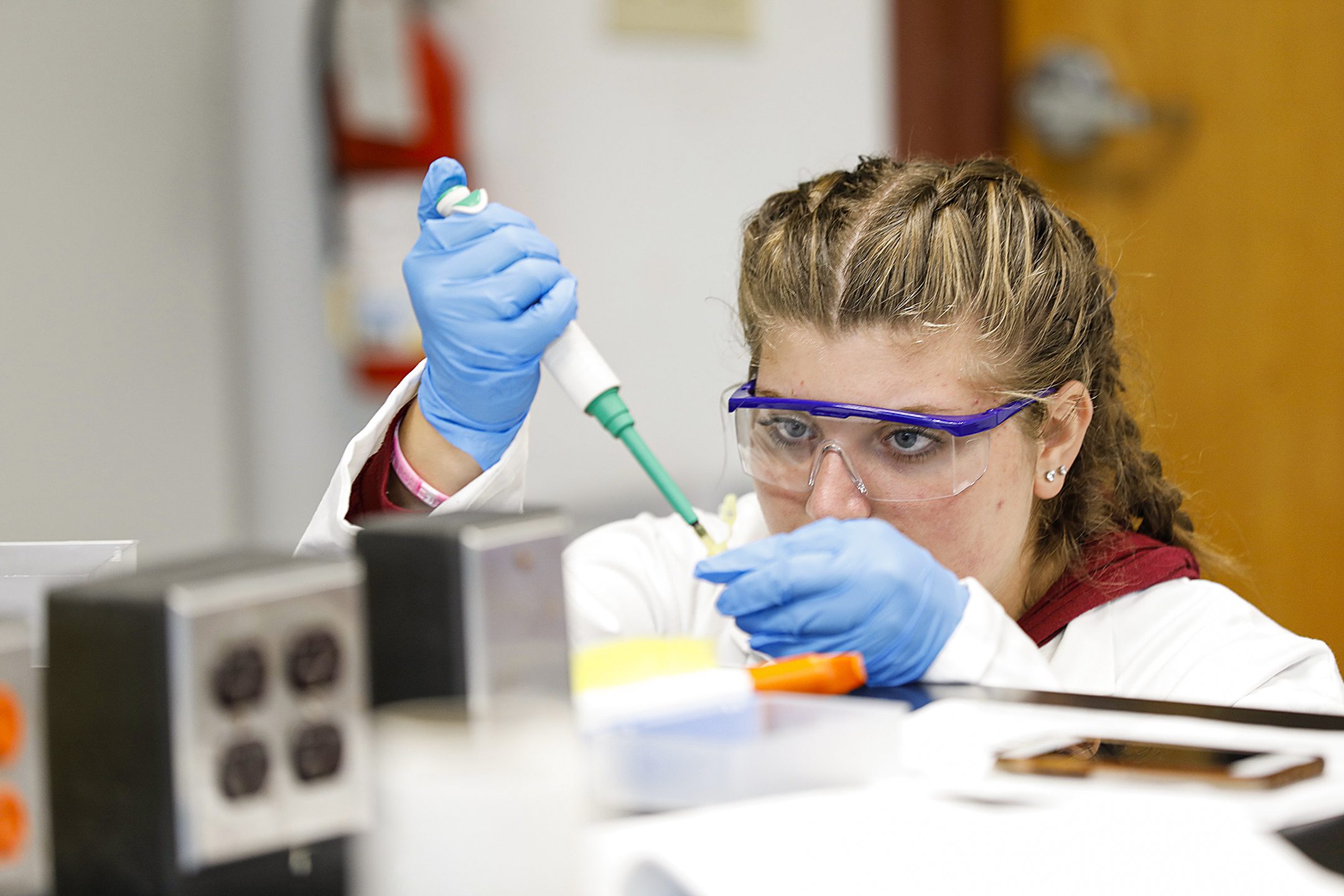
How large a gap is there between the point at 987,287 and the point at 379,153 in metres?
1.15

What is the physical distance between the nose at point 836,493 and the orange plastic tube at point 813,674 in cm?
40

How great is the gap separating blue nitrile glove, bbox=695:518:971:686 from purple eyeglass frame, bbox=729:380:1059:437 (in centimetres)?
17

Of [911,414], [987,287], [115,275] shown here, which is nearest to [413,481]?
[911,414]

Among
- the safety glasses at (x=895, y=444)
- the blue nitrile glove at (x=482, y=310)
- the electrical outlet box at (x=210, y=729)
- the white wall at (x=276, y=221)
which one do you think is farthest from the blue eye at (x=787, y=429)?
the electrical outlet box at (x=210, y=729)

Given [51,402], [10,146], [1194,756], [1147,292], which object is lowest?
[1194,756]

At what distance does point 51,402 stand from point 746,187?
1201 mm

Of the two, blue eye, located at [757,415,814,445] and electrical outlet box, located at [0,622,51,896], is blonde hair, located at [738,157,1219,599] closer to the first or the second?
blue eye, located at [757,415,814,445]

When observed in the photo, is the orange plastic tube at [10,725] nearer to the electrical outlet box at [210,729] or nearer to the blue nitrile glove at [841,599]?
the electrical outlet box at [210,729]

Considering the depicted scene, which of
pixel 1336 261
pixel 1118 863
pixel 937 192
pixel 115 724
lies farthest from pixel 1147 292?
pixel 115 724

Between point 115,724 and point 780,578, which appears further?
point 780,578

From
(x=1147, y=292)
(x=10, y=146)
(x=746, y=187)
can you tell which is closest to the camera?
(x=10, y=146)

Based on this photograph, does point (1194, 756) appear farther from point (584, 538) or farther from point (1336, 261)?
point (1336, 261)

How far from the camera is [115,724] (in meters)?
0.42

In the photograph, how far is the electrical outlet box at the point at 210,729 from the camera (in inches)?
16.0
